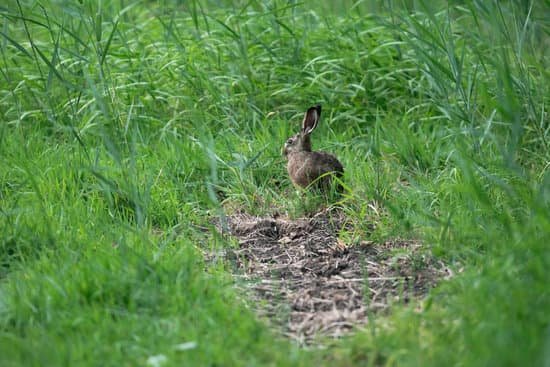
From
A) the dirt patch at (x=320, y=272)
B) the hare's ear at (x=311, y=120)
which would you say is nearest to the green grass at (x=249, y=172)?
the dirt patch at (x=320, y=272)

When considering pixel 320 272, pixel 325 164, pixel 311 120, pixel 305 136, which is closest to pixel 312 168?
pixel 325 164

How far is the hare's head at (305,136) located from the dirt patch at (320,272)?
69 cm

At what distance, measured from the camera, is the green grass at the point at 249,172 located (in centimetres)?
359

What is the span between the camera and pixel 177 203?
17.8 feet

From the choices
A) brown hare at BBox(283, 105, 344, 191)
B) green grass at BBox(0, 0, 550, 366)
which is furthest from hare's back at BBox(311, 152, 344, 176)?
green grass at BBox(0, 0, 550, 366)

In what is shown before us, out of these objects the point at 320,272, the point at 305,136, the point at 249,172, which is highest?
the point at 305,136

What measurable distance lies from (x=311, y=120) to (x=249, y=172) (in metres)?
0.60

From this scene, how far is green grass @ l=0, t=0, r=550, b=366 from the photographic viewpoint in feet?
11.8

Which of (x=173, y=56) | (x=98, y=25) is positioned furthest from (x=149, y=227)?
(x=173, y=56)

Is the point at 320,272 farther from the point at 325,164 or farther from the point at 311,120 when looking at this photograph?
the point at 311,120

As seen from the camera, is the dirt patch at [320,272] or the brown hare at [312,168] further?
the brown hare at [312,168]

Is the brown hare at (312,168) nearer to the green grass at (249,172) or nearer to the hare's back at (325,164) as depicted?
the hare's back at (325,164)

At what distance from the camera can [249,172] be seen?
19.4ft

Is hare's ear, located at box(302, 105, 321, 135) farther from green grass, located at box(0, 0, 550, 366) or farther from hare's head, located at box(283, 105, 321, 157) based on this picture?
green grass, located at box(0, 0, 550, 366)
